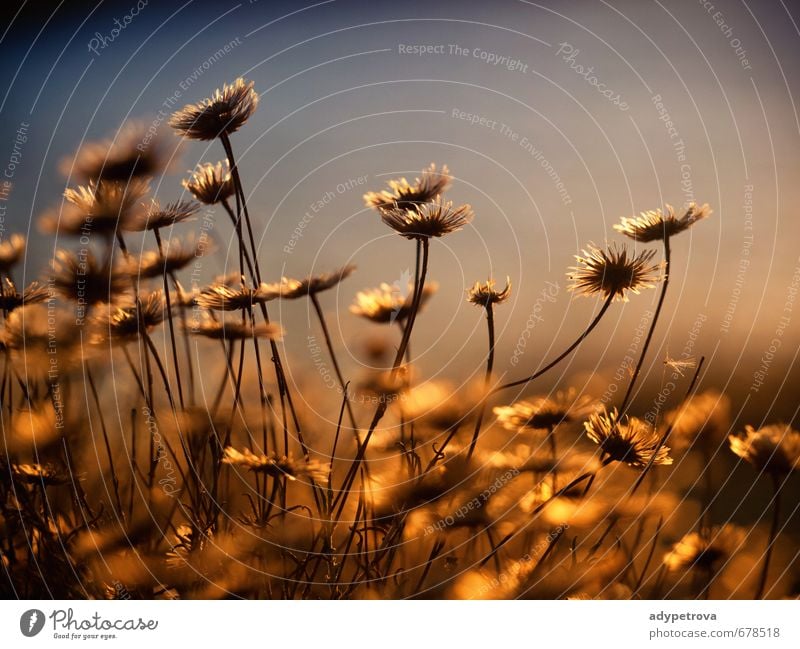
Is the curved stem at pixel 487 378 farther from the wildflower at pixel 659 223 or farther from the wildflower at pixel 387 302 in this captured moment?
the wildflower at pixel 659 223

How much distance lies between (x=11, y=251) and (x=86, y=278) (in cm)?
8

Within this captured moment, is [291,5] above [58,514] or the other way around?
above

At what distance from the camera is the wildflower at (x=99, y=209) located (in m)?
Result: 0.69

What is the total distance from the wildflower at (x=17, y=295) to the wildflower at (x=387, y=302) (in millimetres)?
301

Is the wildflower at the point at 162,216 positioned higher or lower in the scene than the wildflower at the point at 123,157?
lower

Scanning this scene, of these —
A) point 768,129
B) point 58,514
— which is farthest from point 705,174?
point 58,514

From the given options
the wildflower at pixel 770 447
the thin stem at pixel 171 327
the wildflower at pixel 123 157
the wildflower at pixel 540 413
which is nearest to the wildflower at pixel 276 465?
the thin stem at pixel 171 327

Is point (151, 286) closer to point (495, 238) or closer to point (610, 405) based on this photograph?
point (495, 238)

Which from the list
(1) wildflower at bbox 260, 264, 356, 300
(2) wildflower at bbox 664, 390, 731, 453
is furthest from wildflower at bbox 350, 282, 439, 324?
(2) wildflower at bbox 664, 390, 731, 453

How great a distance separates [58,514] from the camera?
67 cm

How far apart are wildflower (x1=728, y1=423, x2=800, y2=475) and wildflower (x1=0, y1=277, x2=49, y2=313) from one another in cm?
69

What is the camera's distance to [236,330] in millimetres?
684
